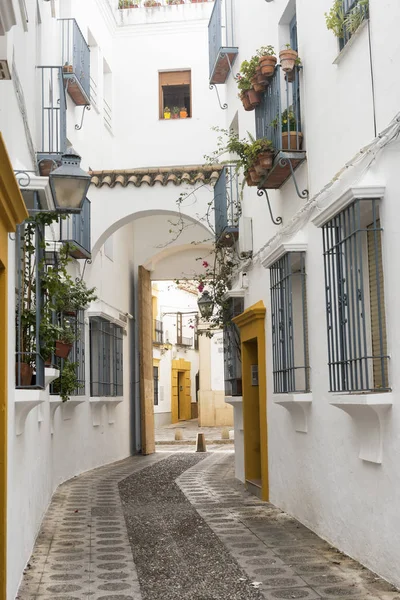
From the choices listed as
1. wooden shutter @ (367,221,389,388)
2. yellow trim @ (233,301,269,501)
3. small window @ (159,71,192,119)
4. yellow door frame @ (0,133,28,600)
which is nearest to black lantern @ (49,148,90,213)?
yellow door frame @ (0,133,28,600)

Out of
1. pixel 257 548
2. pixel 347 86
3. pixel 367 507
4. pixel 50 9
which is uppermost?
pixel 50 9

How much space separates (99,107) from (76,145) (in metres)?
2.28

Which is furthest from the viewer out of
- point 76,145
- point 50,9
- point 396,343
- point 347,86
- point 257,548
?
point 76,145

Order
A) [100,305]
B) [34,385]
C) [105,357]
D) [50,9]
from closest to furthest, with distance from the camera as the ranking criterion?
[34,385], [50,9], [100,305], [105,357]

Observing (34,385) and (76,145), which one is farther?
(76,145)

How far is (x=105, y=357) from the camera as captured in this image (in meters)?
16.4

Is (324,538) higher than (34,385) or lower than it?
lower

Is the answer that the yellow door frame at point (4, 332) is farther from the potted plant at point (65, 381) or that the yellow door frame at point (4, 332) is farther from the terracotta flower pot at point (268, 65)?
the potted plant at point (65, 381)

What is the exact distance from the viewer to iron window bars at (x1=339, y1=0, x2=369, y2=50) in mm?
6371

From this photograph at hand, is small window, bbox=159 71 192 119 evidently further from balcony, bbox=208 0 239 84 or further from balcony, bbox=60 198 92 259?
balcony, bbox=60 198 92 259

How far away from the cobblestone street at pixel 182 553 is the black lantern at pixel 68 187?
3.21 m

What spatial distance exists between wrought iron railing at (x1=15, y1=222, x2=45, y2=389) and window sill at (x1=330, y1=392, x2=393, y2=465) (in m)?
2.48

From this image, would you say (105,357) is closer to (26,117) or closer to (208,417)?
(26,117)

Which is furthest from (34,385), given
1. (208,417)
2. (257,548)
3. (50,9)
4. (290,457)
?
(208,417)
